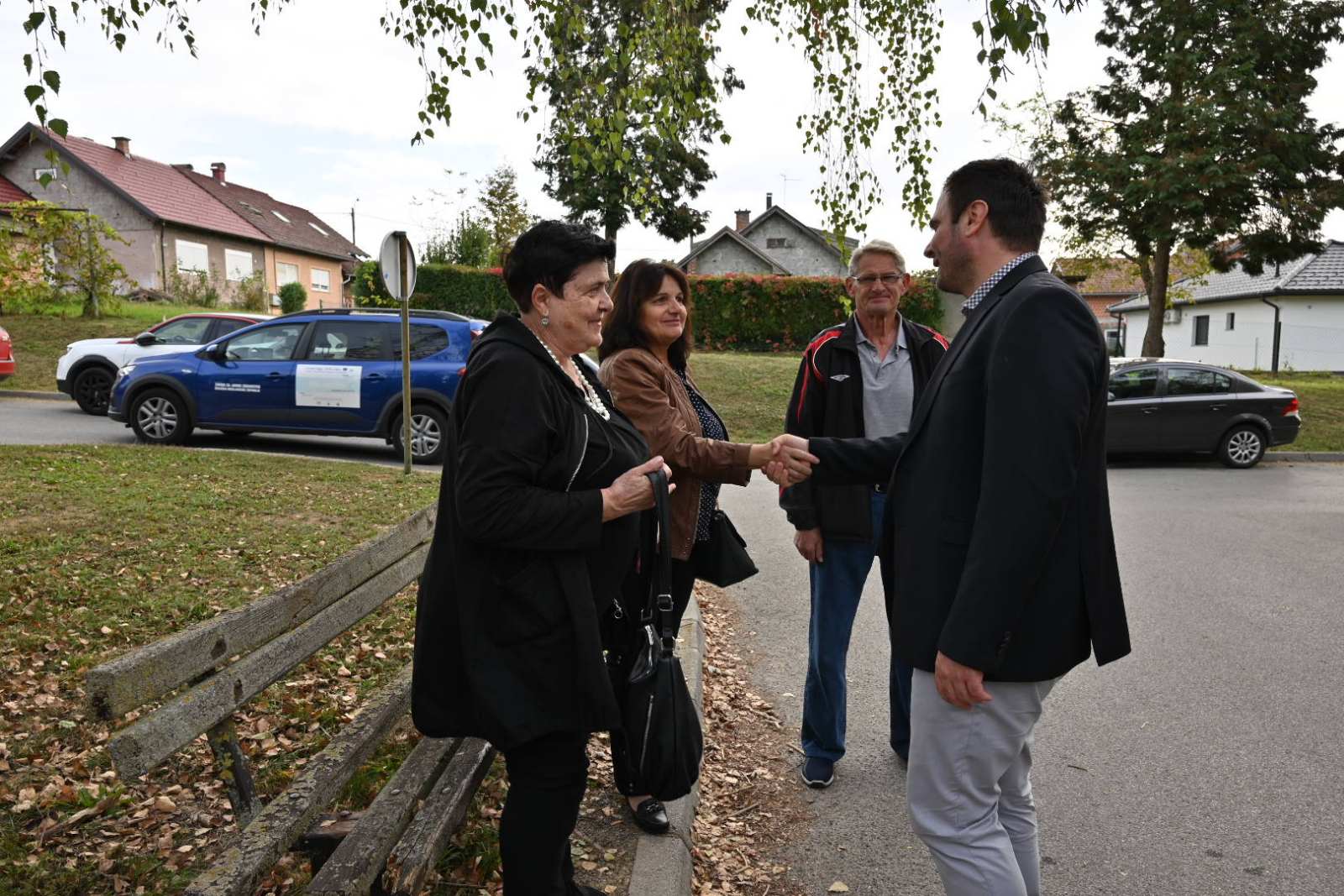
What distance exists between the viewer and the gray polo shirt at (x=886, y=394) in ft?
13.2

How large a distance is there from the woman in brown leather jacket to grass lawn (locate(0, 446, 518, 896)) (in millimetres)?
1164

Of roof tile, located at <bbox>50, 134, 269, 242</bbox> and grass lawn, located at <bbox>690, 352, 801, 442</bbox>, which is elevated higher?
roof tile, located at <bbox>50, 134, 269, 242</bbox>

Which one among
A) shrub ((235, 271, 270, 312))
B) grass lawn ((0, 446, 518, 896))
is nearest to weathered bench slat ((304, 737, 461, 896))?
grass lawn ((0, 446, 518, 896))

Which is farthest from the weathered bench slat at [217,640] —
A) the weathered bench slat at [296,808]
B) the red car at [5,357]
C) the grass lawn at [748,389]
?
the red car at [5,357]

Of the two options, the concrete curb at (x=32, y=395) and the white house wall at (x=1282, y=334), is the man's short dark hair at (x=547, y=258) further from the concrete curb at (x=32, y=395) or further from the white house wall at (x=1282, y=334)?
the white house wall at (x=1282, y=334)

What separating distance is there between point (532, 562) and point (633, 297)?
1535 millimetres

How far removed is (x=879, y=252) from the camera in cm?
408

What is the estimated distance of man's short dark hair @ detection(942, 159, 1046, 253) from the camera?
247cm

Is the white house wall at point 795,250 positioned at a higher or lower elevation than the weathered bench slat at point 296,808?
higher

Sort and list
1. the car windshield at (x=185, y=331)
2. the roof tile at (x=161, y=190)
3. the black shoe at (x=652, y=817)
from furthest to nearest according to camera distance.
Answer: the roof tile at (x=161, y=190) < the car windshield at (x=185, y=331) < the black shoe at (x=652, y=817)

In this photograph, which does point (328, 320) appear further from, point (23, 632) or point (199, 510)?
point (23, 632)

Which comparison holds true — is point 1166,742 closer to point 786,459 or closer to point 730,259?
point 786,459

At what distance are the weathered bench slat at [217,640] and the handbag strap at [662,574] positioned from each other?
1.10 m

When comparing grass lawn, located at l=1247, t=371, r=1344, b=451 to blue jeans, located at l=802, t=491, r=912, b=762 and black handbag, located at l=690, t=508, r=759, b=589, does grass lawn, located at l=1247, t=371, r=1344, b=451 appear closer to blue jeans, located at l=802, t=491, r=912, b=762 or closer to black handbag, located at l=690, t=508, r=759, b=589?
blue jeans, located at l=802, t=491, r=912, b=762
